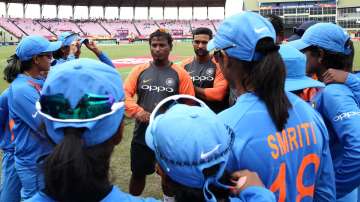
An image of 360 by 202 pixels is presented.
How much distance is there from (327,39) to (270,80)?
0.95 metres

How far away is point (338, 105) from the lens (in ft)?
7.80

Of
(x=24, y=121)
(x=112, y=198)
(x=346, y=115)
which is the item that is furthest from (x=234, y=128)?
(x=24, y=121)

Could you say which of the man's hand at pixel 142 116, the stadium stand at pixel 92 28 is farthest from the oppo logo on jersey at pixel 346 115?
the stadium stand at pixel 92 28

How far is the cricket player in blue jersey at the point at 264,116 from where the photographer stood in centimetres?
175

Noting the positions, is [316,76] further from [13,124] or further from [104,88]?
[13,124]

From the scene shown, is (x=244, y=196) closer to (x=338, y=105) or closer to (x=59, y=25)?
(x=338, y=105)

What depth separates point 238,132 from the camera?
1.75 meters

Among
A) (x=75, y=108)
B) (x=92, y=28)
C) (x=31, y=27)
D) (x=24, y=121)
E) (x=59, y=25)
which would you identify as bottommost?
(x=24, y=121)

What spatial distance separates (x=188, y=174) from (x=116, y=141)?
0.33 m

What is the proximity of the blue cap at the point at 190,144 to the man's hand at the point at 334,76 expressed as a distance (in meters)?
1.26

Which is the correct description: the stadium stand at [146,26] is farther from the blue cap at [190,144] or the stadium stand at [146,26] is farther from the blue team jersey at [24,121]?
the blue cap at [190,144]

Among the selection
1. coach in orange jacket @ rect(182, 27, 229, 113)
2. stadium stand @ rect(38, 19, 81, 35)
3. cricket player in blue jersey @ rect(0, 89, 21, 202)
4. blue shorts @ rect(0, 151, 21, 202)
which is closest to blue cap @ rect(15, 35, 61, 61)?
cricket player in blue jersey @ rect(0, 89, 21, 202)

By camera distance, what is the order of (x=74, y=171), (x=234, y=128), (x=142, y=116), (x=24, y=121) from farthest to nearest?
(x=142, y=116) < (x=24, y=121) < (x=234, y=128) < (x=74, y=171)

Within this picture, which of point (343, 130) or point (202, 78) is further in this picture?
point (202, 78)
